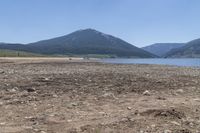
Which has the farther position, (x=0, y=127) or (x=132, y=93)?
(x=132, y=93)

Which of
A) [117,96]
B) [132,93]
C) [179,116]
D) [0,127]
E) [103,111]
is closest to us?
[0,127]

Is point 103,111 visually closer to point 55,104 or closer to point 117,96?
point 55,104

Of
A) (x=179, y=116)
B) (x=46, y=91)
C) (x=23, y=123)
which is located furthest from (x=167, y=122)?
(x=46, y=91)

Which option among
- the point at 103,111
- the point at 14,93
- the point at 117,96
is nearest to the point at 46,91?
the point at 14,93

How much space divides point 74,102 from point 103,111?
2075 millimetres

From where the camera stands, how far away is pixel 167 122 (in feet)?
34.3

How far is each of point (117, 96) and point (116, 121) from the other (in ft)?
17.7

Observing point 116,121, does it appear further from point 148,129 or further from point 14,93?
point 14,93

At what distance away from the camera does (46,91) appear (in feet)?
57.4

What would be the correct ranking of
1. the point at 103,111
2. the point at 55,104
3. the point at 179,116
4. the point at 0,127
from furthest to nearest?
the point at 55,104, the point at 103,111, the point at 179,116, the point at 0,127

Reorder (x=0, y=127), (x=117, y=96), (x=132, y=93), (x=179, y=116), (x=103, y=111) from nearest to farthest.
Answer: (x=0, y=127), (x=179, y=116), (x=103, y=111), (x=117, y=96), (x=132, y=93)

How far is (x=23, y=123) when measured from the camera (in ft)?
34.7

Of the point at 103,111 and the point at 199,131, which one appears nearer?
the point at 199,131

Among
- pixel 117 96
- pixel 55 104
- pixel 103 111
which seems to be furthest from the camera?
pixel 117 96
